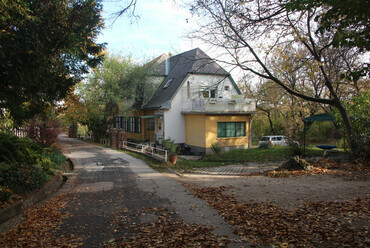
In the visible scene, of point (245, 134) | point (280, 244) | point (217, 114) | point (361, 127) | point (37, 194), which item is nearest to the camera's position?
point (280, 244)

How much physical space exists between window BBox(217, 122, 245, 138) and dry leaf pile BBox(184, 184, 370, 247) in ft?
45.7

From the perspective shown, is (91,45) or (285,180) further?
(91,45)

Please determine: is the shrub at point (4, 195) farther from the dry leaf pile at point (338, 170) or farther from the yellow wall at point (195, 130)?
the yellow wall at point (195, 130)

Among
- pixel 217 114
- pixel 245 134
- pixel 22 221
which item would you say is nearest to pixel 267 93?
pixel 245 134

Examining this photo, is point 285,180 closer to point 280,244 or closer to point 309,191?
point 309,191

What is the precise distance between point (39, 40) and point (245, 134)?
17319mm

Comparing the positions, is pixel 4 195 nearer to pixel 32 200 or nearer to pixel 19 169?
Result: pixel 32 200

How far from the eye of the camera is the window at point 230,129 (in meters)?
20.2

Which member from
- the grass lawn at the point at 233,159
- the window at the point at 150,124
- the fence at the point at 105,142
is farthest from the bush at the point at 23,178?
the fence at the point at 105,142

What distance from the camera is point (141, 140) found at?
25.3 meters

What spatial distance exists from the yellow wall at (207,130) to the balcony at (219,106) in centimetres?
52

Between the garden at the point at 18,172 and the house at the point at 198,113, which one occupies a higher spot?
the house at the point at 198,113

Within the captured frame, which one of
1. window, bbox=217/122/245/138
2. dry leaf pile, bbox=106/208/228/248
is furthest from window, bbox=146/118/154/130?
dry leaf pile, bbox=106/208/228/248

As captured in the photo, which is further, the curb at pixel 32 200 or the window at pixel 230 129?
the window at pixel 230 129
